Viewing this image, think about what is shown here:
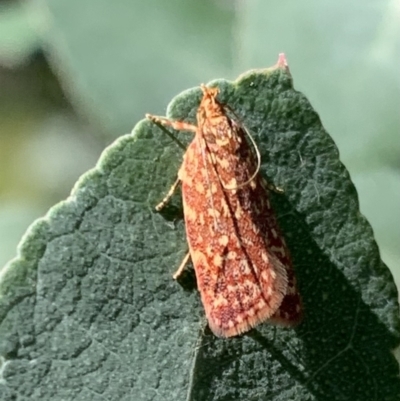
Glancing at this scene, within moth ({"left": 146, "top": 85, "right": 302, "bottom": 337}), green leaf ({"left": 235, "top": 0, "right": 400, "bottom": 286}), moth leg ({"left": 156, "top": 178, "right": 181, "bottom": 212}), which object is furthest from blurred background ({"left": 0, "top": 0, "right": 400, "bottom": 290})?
moth leg ({"left": 156, "top": 178, "right": 181, "bottom": 212})

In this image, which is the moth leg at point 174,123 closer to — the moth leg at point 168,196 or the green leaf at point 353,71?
the moth leg at point 168,196

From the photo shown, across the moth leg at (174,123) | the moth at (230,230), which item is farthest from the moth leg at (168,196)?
the moth leg at (174,123)

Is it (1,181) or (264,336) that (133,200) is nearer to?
(264,336)

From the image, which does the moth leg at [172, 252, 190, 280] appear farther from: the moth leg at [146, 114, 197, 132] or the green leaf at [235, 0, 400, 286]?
the green leaf at [235, 0, 400, 286]

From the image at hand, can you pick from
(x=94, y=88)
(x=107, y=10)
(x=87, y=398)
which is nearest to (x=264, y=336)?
(x=87, y=398)

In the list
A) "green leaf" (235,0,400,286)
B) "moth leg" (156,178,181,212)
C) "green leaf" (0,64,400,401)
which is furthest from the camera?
"green leaf" (235,0,400,286)

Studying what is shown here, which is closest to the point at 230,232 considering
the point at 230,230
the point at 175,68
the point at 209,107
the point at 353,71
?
the point at 230,230

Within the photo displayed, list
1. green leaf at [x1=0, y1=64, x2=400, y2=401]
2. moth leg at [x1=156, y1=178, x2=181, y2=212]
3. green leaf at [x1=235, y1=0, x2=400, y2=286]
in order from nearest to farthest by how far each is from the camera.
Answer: green leaf at [x1=0, y1=64, x2=400, y2=401] < moth leg at [x1=156, y1=178, x2=181, y2=212] < green leaf at [x1=235, y1=0, x2=400, y2=286]
